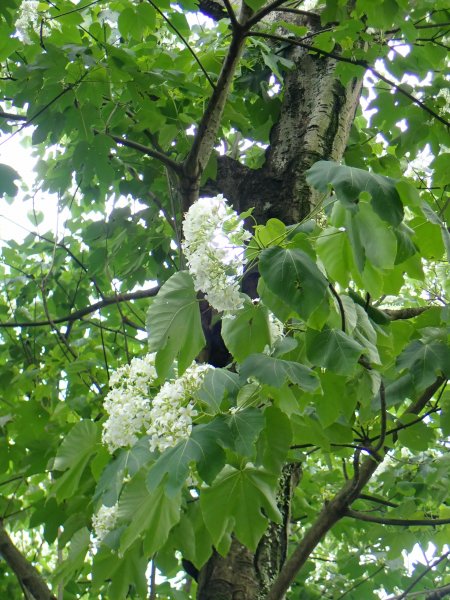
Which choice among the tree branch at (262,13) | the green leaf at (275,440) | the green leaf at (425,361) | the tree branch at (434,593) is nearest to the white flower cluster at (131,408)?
the green leaf at (275,440)

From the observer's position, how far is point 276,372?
135 cm

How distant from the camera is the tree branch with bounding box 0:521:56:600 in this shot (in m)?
2.18

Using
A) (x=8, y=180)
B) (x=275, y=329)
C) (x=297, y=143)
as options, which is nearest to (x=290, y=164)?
(x=297, y=143)

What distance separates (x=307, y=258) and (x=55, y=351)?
2482mm

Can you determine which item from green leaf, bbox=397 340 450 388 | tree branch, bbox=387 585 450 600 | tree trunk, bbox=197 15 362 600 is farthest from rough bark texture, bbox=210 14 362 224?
tree branch, bbox=387 585 450 600

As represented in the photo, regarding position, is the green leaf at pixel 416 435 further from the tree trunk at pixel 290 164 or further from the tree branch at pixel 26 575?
the tree branch at pixel 26 575

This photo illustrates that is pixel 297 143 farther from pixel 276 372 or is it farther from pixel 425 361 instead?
pixel 276 372

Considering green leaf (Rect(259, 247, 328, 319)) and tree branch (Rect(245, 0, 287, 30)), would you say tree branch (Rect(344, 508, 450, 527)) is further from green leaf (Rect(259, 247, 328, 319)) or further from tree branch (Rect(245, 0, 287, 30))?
tree branch (Rect(245, 0, 287, 30))

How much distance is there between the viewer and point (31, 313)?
14.6 feet

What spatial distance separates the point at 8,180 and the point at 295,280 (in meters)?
1.63

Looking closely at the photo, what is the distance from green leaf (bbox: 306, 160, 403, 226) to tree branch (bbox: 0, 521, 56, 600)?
4.98 ft

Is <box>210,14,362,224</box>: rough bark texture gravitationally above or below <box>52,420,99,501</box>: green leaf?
above

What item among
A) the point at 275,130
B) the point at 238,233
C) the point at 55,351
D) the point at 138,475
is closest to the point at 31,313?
the point at 55,351

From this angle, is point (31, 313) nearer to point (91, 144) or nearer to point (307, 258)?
point (91, 144)
